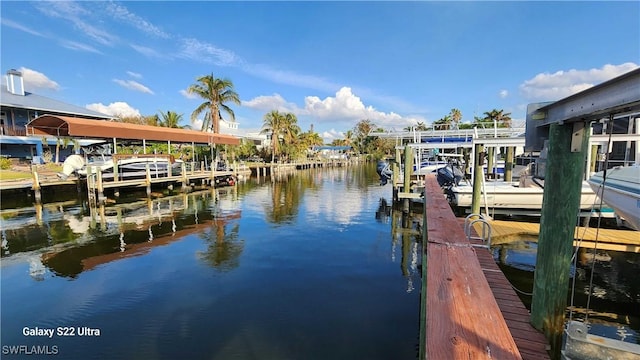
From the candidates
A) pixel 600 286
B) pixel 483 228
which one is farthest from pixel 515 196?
pixel 483 228

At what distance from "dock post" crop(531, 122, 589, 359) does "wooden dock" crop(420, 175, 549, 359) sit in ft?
0.84

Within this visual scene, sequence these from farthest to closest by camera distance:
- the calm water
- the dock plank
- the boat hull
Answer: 1. the boat hull
2. the calm water
3. the dock plank

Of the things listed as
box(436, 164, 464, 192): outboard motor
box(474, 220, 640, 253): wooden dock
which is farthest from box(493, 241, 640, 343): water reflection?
box(436, 164, 464, 192): outboard motor

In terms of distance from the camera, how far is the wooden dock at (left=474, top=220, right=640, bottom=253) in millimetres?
6258

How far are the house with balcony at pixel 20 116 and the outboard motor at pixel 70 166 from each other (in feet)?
34.3

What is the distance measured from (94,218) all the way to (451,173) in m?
15.4

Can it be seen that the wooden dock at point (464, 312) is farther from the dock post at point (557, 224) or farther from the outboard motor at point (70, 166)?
the outboard motor at point (70, 166)

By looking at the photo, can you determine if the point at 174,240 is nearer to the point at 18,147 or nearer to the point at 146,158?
the point at 146,158

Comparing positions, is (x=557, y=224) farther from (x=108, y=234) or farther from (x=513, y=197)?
(x=108, y=234)

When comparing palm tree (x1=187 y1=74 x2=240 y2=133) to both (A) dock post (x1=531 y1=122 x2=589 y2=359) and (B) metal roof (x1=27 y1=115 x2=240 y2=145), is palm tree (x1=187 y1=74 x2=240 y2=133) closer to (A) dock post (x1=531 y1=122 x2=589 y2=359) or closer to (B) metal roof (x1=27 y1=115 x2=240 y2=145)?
(B) metal roof (x1=27 y1=115 x2=240 y2=145)

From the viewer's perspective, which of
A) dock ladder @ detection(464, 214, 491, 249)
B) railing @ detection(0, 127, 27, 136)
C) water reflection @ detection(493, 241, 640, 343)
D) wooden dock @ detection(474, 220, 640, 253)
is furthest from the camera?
railing @ detection(0, 127, 27, 136)

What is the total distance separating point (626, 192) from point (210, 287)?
24.7ft

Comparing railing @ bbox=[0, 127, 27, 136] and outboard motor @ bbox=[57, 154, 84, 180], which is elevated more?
railing @ bbox=[0, 127, 27, 136]

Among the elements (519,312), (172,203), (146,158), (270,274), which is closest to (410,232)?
(270,274)
